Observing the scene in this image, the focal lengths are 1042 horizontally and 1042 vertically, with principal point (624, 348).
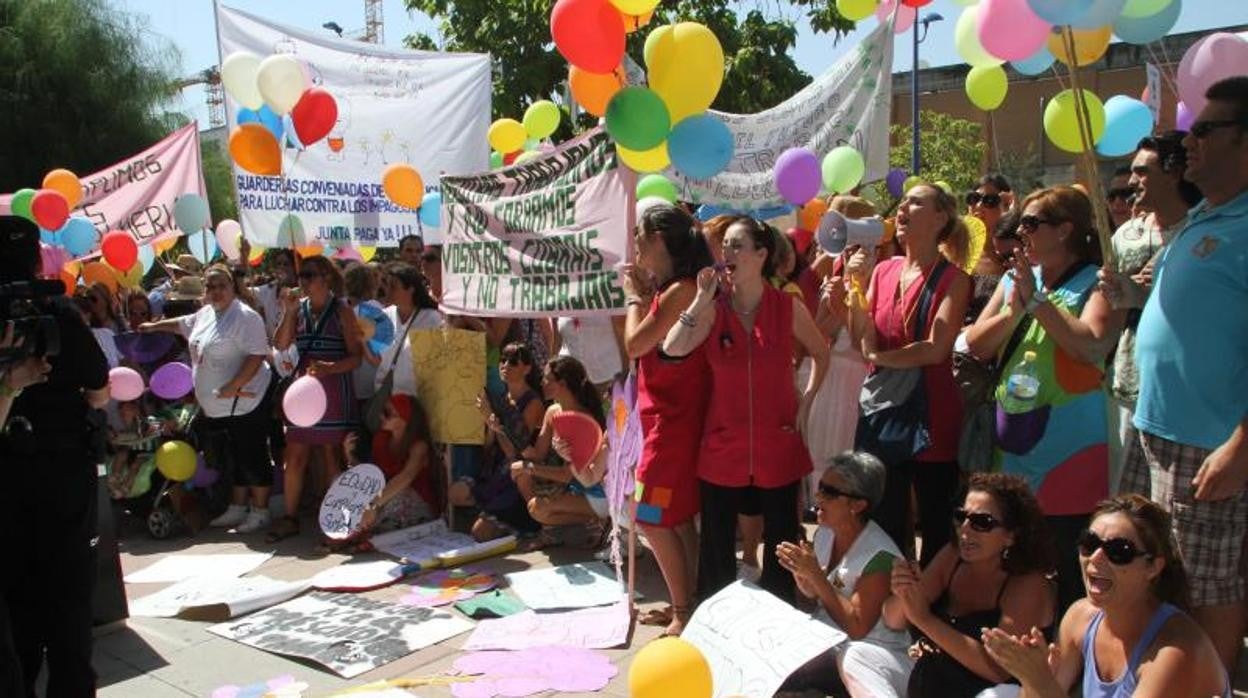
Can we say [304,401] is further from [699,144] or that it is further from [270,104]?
[699,144]

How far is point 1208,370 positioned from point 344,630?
11.2 feet

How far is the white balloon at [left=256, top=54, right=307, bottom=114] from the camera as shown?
6035 millimetres

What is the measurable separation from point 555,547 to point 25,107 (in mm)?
21579

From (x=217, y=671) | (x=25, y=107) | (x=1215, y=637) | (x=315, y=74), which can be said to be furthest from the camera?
(x=25, y=107)

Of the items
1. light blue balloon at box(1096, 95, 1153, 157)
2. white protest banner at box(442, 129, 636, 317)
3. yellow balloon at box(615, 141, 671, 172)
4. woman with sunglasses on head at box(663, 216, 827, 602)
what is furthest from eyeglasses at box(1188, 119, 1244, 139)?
light blue balloon at box(1096, 95, 1153, 157)

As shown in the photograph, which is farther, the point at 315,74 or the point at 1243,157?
the point at 315,74

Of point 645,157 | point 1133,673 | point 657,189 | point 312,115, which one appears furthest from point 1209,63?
point 312,115

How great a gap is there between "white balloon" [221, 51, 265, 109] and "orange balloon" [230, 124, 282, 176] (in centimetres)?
42

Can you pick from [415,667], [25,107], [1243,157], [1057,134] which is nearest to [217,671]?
[415,667]

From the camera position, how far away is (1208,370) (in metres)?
→ 2.59

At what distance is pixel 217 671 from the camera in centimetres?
411

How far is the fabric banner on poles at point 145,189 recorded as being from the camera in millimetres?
8117

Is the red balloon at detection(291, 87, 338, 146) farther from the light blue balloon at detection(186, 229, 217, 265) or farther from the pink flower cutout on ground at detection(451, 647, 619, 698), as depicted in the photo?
the light blue balloon at detection(186, 229, 217, 265)

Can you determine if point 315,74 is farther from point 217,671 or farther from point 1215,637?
point 1215,637
